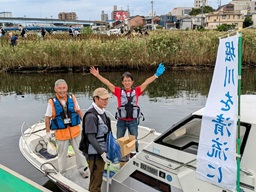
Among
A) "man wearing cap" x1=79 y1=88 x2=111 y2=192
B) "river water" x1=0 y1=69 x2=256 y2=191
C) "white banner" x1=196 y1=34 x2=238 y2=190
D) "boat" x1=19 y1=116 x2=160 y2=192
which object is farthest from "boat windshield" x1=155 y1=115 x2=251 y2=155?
"river water" x1=0 y1=69 x2=256 y2=191

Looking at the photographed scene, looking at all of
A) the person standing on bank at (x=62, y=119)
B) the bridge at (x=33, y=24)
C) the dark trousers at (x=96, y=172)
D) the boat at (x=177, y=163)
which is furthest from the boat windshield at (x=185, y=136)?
the bridge at (x=33, y=24)

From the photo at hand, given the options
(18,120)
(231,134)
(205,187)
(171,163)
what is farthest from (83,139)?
(18,120)

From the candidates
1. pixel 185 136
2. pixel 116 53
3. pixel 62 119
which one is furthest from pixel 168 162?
pixel 116 53

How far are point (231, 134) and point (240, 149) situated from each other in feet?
1.28

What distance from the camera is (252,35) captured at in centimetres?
1861

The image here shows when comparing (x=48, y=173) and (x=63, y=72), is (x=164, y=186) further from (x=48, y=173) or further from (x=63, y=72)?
(x=63, y=72)

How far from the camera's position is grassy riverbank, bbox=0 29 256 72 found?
18172 mm

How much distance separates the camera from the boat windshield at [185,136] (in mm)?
3684

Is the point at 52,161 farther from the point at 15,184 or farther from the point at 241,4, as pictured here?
the point at 241,4

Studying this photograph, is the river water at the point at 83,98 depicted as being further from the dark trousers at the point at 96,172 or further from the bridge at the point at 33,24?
the bridge at the point at 33,24

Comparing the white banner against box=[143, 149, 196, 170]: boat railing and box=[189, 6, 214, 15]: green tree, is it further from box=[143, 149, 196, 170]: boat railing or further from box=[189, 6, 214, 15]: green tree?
box=[189, 6, 214, 15]: green tree

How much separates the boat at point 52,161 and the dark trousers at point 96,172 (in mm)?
144

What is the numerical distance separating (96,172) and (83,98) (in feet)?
29.7

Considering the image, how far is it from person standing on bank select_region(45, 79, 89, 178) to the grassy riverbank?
13.2m
